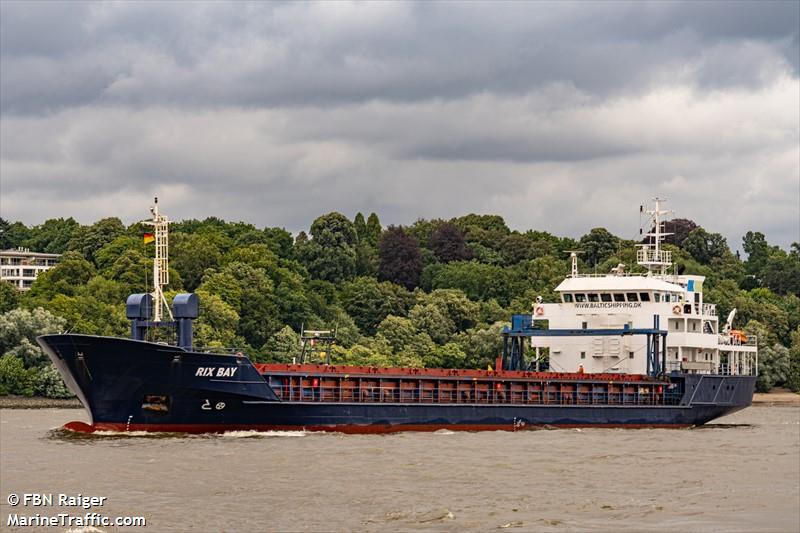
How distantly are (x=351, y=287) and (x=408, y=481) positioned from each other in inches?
3724

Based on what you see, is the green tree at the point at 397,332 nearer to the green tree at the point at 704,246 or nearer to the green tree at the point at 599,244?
the green tree at the point at 599,244

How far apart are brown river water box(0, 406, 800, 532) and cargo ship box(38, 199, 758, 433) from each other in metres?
1.40

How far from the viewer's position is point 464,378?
62.6 metres

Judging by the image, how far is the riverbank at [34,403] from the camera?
89.9 meters

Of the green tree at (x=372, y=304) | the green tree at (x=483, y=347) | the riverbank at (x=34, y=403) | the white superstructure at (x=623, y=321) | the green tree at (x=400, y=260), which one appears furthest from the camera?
the green tree at (x=400, y=260)

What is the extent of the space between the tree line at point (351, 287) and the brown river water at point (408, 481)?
47.9m

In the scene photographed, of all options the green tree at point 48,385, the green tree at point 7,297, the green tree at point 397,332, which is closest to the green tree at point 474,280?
the green tree at point 397,332

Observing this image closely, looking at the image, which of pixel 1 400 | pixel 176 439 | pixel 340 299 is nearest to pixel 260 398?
pixel 176 439

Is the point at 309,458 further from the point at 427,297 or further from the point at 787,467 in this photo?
the point at 427,297

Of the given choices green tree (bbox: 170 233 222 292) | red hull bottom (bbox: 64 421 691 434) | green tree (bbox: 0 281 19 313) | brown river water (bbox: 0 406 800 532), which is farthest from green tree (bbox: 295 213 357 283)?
brown river water (bbox: 0 406 800 532)

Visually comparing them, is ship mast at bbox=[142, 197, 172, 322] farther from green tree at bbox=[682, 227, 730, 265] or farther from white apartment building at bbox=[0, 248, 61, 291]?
green tree at bbox=[682, 227, 730, 265]

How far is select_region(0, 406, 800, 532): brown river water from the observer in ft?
110

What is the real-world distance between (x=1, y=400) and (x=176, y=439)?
145ft

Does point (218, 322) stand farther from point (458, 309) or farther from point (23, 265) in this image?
point (23, 265)
